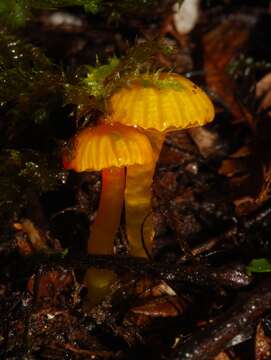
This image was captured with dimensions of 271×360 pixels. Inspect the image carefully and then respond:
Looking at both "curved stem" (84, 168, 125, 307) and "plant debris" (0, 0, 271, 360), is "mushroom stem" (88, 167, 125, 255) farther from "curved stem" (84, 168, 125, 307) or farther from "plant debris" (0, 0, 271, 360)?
"plant debris" (0, 0, 271, 360)

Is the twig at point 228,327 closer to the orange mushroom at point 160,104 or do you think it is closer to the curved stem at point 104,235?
the curved stem at point 104,235

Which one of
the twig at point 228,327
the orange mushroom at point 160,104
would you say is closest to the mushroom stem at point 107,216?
the orange mushroom at point 160,104

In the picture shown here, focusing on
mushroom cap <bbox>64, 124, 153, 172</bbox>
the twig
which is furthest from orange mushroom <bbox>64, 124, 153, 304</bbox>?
the twig

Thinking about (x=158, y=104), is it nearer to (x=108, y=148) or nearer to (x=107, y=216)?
(x=108, y=148)

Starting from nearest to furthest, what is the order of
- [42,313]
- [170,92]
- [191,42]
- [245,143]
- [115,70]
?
[170,92] → [115,70] → [42,313] → [245,143] → [191,42]

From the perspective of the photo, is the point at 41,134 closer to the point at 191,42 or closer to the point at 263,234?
the point at 263,234

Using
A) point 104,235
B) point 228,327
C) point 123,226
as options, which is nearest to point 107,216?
point 104,235

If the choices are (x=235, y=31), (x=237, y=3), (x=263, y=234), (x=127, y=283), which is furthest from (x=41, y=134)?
(x=237, y=3)
